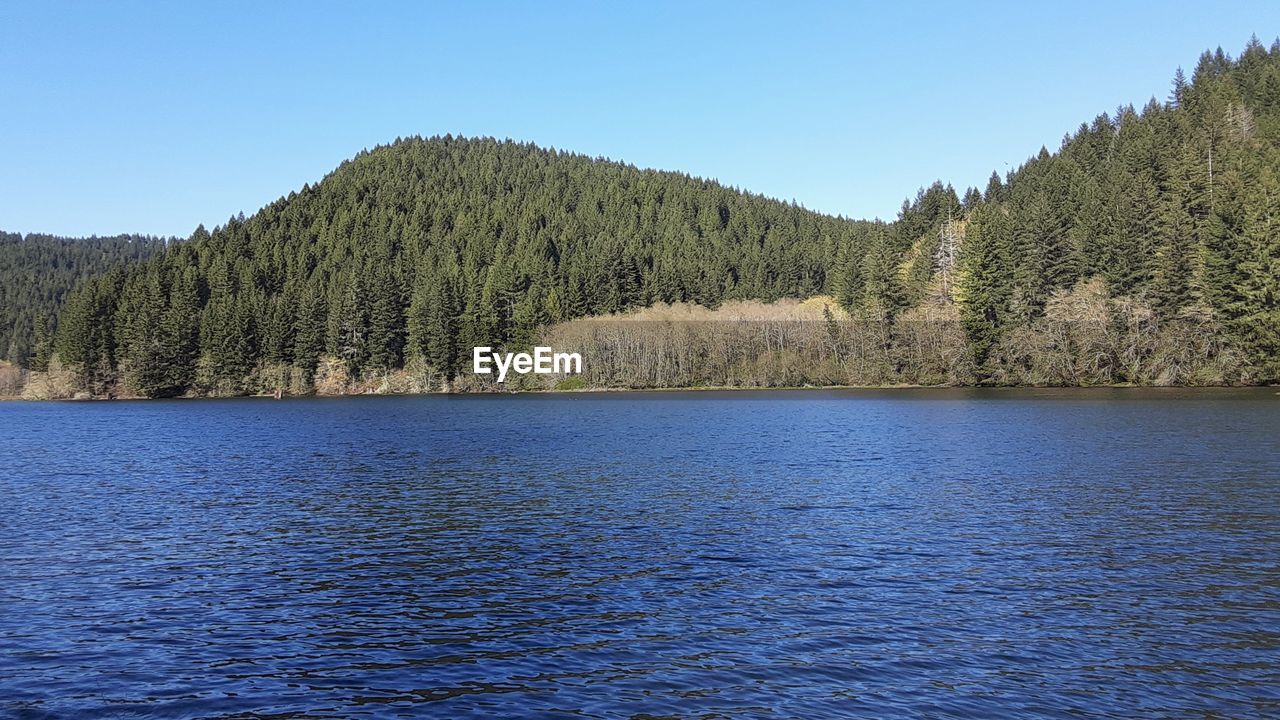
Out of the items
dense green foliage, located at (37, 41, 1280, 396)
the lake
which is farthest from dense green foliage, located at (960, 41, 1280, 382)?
the lake

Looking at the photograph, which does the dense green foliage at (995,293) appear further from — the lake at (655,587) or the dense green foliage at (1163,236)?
the lake at (655,587)

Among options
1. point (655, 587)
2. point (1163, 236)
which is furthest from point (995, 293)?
point (655, 587)

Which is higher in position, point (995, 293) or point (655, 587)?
point (995, 293)

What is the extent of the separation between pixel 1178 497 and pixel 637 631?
26.0m

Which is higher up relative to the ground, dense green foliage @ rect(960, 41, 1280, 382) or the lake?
dense green foliage @ rect(960, 41, 1280, 382)

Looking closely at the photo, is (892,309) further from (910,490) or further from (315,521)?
(315,521)

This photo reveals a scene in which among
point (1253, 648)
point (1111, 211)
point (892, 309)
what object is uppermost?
point (1111, 211)

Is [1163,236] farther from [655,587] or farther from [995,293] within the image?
[655,587]

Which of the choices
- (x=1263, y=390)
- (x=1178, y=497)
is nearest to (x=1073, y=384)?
(x=1263, y=390)

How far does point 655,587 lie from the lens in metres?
21.7

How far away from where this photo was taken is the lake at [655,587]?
48.7ft

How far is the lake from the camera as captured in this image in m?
14.8

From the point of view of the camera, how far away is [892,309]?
528 ft

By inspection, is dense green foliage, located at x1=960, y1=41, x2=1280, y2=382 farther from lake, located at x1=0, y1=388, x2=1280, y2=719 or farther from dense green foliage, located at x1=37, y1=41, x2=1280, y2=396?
lake, located at x1=0, y1=388, x2=1280, y2=719
